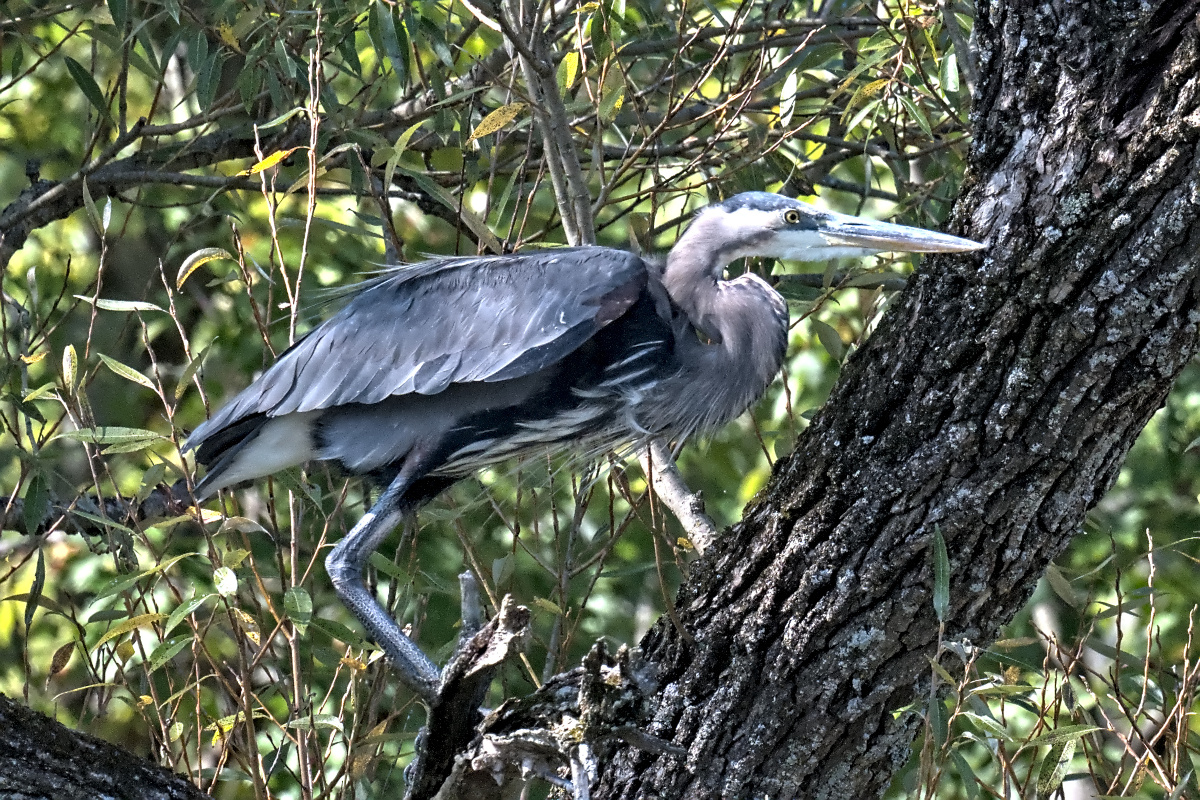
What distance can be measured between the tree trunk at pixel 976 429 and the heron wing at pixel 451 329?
3.03 ft

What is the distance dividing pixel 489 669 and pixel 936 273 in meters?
0.98

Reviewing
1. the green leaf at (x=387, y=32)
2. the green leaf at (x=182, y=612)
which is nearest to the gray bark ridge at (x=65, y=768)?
the green leaf at (x=182, y=612)

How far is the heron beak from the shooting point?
2.57 meters

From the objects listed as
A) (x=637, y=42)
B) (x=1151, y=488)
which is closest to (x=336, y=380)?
(x=637, y=42)

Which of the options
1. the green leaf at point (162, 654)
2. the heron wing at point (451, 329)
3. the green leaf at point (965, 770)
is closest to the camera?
the green leaf at point (965, 770)

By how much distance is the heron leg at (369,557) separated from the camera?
2.70 meters

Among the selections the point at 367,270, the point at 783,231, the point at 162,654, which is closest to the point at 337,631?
the point at 162,654

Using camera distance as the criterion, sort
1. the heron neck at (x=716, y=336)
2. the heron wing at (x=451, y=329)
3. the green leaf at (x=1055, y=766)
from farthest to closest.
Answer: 1. the heron neck at (x=716, y=336)
2. the heron wing at (x=451, y=329)
3. the green leaf at (x=1055, y=766)

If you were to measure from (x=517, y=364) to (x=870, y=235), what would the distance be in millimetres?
885

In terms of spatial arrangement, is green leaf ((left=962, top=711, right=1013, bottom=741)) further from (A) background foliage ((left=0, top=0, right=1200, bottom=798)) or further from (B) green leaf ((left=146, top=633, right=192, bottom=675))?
(B) green leaf ((left=146, top=633, right=192, bottom=675))

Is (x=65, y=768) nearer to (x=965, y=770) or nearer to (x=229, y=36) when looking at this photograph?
(x=965, y=770)

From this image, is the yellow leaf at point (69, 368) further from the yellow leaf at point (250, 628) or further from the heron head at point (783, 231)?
the heron head at point (783, 231)

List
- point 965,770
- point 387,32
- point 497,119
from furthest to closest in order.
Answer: point 387,32 → point 497,119 → point 965,770

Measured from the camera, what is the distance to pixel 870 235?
113 inches
